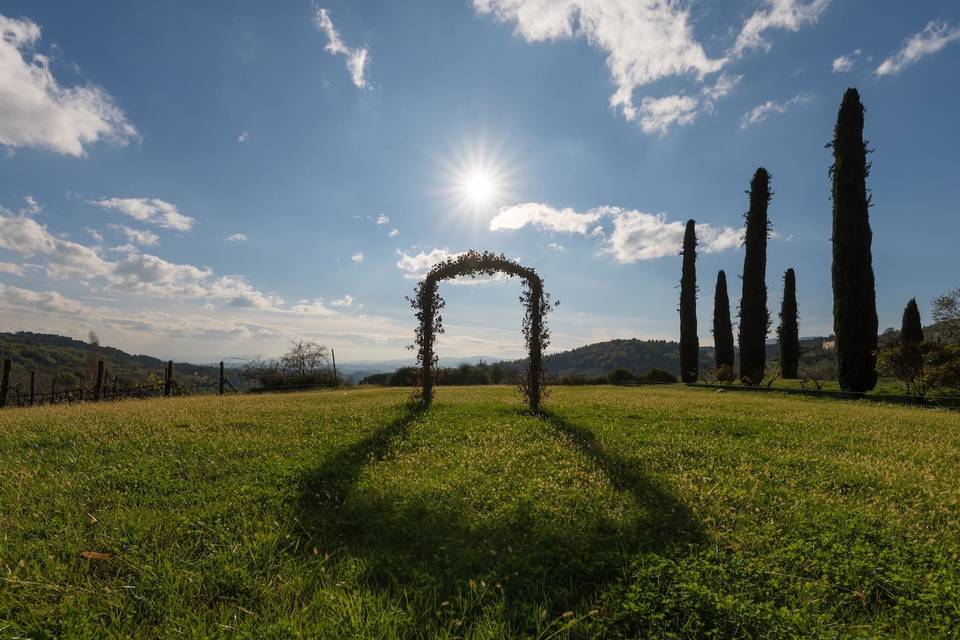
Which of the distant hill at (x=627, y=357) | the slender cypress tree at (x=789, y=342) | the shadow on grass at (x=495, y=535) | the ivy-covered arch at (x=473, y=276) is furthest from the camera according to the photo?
the distant hill at (x=627, y=357)

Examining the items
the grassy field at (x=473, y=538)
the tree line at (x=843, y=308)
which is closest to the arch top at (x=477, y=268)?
the grassy field at (x=473, y=538)

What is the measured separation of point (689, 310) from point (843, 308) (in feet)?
53.8

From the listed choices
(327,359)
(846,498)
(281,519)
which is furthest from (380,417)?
(327,359)

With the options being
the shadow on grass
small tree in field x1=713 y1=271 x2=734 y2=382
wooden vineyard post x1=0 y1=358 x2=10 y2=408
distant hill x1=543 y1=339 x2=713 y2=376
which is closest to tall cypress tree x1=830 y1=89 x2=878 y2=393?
small tree in field x1=713 y1=271 x2=734 y2=382

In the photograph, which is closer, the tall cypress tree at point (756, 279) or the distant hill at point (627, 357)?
the tall cypress tree at point (756, 279)

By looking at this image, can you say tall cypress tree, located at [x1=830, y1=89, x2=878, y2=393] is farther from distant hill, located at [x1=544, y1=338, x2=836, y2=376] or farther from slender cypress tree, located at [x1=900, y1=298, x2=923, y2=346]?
distant hill, located at [x1=544, y1=338, x2=836, y2=376]

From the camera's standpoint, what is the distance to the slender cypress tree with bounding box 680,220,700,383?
3969cm

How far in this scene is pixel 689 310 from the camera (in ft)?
133

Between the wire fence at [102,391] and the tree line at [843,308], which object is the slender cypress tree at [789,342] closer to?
the tree line at [843,308]

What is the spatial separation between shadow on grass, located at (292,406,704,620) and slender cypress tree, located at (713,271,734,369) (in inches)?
1488

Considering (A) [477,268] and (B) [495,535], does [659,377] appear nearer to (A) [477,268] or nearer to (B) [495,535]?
(A) [477,268]

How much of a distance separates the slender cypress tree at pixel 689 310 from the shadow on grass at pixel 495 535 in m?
36.8

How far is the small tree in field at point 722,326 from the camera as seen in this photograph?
39094mm

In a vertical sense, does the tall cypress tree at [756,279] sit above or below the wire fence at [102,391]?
above
